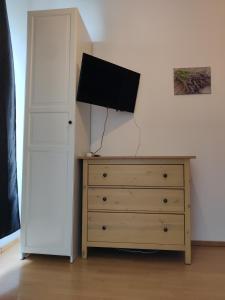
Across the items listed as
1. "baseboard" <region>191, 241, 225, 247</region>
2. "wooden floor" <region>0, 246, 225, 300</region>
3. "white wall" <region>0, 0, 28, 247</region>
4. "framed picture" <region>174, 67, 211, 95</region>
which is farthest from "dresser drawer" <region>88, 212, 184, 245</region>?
"framed picture" <region>174, 67, 211, 95</region>

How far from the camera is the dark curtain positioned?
6.74 feet

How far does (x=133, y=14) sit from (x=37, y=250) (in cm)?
255

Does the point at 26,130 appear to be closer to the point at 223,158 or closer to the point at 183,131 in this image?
the point at 183,131

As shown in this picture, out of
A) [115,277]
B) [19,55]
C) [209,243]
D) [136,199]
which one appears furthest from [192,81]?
[115,277]

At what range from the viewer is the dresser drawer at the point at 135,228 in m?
2.07

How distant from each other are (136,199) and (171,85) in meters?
1.29

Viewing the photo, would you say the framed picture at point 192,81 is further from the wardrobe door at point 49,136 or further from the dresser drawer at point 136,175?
the wardrobe door at point 49,136

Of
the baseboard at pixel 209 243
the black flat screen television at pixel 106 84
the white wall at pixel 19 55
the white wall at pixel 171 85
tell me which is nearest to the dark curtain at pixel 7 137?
the white wall at pixel 19 55

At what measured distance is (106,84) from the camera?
242 cm

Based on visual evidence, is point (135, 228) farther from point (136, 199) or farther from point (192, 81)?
point (192, 81)

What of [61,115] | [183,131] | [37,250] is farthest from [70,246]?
[183,131]

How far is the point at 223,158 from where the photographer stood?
8.45 ft

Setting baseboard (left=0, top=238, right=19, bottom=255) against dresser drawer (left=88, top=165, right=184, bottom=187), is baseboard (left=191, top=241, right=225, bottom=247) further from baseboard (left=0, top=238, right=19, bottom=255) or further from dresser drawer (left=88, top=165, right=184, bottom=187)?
baseboard (left=0, top=238, right=19, bottom=255)

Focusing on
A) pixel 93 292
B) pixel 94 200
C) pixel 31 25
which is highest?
pixel 31 25
